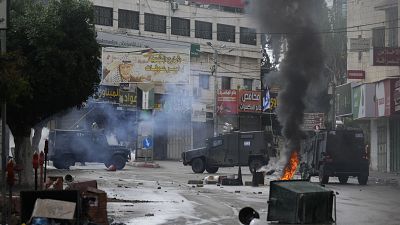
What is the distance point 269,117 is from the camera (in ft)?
202

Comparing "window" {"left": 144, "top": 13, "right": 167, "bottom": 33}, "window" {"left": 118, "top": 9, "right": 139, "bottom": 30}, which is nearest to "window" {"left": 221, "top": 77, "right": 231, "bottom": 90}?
"window" {"left": 144, "top": 13, "right": 167, "bottom": 33}

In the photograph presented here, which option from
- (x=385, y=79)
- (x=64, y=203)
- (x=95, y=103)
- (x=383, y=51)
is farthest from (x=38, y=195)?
(x=95, y=103)

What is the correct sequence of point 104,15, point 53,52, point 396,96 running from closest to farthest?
point 53,52, point 396,96, point 104,15

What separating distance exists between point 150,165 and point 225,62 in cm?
2022

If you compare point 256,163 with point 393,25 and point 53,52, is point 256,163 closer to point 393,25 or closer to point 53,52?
point 393,25

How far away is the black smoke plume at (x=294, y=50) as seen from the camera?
26625 mm

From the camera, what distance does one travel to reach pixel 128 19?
54.8 meters

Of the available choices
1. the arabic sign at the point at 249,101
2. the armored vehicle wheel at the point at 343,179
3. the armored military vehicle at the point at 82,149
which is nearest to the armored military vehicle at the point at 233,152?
the armored military vehicle at the point at 82,149

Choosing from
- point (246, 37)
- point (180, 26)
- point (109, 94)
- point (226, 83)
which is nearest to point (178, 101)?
point (180, 26)

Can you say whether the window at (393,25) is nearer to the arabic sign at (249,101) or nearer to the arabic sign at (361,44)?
the arabic sign at (361,44)

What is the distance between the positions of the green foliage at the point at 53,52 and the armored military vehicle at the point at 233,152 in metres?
16.7

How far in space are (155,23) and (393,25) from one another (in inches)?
956

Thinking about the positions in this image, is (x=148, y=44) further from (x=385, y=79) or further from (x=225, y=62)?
(x=385, y=79)

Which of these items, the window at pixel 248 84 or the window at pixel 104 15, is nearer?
the window at pixel 104 15
